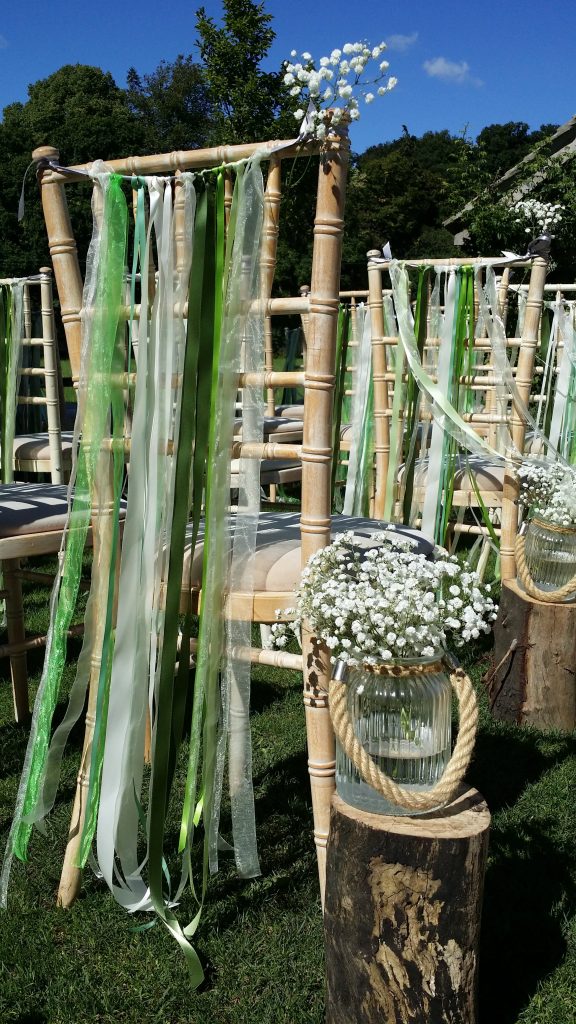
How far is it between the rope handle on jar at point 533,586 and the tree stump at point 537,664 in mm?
23

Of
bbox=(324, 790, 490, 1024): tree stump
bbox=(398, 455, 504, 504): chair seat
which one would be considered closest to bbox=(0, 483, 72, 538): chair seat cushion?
bbox=(324, 790, 490, 1024): tree stump

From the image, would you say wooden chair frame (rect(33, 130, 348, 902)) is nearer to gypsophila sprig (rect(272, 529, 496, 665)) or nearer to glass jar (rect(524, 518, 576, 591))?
gypsophila sprig (rect(272, 529, 496, 665))

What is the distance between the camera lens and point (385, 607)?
134 cm

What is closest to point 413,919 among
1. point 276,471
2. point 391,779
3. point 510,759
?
point 391,779

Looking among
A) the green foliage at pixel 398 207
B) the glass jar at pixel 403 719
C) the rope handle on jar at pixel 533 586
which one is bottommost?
the rope handle on jar at pixel 533 586

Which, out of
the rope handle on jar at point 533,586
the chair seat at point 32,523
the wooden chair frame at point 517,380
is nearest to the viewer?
the chair seat at point 32,523

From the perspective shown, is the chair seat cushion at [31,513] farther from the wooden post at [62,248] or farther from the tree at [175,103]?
the tree at [175,103]

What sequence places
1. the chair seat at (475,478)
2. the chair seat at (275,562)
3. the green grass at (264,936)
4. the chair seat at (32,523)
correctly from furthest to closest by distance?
Answer: the chair seat at (475,478), the chair seat at (32,523), the chair seat at (275,562), the green grass at (264,936)

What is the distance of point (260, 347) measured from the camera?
1.52 metres

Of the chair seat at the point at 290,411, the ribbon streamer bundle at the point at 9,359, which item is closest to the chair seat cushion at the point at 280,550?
the ribbon streamer bundle at the point at 9,359

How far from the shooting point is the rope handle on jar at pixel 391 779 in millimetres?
1344

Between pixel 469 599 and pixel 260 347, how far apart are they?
0.54 meters

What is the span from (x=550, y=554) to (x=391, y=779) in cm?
148

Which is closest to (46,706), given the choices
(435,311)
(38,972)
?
(38,972)
